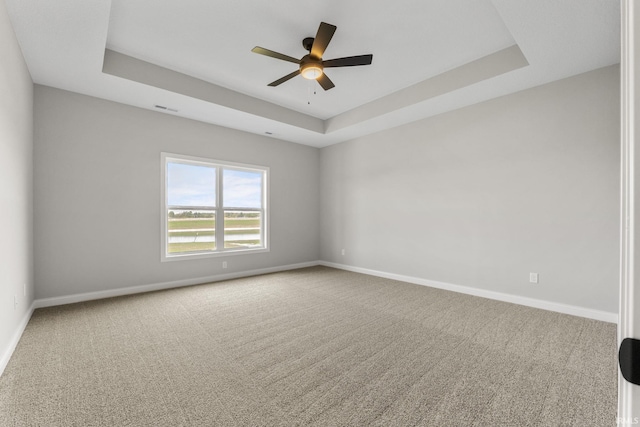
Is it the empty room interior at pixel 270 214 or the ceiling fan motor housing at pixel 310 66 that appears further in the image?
the ceiling fan motor housing at pixel 310 66

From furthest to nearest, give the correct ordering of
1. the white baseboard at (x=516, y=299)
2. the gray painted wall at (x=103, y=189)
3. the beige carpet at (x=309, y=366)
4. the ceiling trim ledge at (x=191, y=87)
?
the gray painted wall at (x=103, y=189)
the ceiling trim ledge at (x=191, y=87)
the white baseboard at (x=516, y=299)
the beige carpet at (x=309, y=366)

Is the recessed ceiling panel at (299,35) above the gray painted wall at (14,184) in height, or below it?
above

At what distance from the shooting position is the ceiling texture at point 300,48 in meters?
2.51

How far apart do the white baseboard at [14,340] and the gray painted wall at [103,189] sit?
1.84 feet

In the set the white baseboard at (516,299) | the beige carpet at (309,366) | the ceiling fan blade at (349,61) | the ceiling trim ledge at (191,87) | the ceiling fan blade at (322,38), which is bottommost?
the beige carpet at (309,366)

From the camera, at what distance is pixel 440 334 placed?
277cm

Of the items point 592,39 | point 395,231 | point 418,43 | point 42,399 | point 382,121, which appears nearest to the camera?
point 42,399

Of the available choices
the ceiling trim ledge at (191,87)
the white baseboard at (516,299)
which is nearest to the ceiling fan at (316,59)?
the ceiling trim ledge at (191,87)

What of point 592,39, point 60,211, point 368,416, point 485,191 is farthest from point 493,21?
point 60,211

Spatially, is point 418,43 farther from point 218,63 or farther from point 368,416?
point 368,416

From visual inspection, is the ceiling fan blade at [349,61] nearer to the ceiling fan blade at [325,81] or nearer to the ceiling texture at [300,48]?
the ceiling fan blade at [325,81]

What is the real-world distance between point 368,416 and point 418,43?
11.2 ft

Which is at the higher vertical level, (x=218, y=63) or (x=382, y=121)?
(x=218, y=63)

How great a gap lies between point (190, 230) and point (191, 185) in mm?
741
